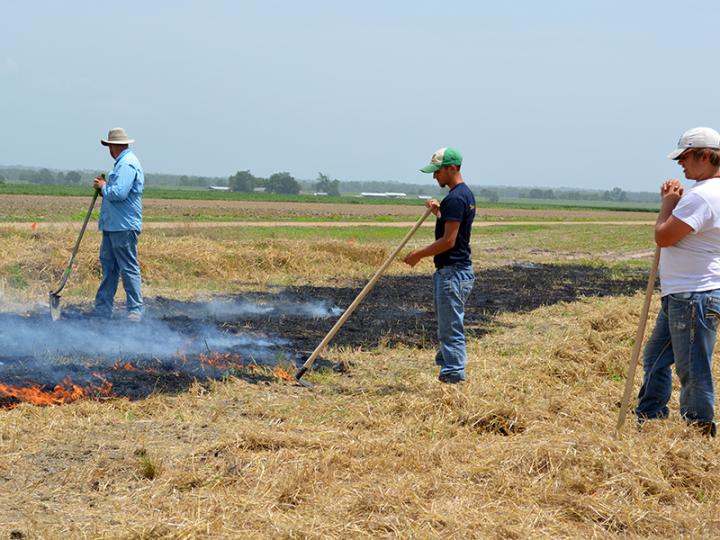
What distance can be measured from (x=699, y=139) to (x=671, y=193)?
0.36 metres

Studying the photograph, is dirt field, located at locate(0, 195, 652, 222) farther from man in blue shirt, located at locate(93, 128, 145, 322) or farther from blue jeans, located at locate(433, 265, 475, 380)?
blue jeans, located at locate(433, 265, 475, 380)

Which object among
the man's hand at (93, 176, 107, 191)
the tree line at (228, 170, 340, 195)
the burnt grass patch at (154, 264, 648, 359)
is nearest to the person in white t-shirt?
the burnt grass patch at (154, 264, 648, 359)

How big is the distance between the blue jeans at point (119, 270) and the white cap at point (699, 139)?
19.7 ft

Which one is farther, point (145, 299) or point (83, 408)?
point (145, 299)

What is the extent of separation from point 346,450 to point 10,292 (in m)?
7.60

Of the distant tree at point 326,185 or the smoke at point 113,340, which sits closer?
the smoke at point 113,340

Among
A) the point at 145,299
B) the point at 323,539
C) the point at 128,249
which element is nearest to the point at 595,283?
the point at 145,299

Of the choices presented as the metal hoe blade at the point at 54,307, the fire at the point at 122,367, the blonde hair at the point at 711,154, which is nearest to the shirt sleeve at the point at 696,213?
the blonde hair at the point at 711,154

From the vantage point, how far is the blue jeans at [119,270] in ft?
29.5

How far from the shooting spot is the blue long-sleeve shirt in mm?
8906

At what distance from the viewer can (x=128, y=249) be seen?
29.6ft

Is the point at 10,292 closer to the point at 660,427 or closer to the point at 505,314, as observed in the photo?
the point at 505,314

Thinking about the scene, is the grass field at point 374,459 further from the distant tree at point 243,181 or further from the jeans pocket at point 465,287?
Result: the distant tree at point 243,181

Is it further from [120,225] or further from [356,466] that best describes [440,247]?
[120,225]
